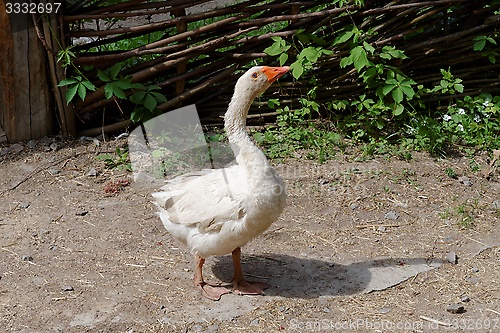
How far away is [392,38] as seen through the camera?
5633 millimetres

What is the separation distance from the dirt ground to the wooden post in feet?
0.67

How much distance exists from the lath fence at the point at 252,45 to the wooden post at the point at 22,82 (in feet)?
0.91

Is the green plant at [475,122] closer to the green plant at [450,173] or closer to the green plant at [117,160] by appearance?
the green plant at [450,173]

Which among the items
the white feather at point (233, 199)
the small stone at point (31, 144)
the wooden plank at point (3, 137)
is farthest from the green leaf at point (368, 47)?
the wooden plank at point (3, 137)

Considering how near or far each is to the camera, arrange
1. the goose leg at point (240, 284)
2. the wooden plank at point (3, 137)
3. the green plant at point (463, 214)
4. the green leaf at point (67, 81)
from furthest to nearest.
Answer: the wooden plank at point (3, 137)
the green leaf at point (67, 81)
the green plant at point (463, 214)
the goose leg at point (240, 284)

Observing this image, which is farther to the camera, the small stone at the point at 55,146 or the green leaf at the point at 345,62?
the small stone at the point at 55,146

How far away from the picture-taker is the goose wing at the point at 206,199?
3631mm

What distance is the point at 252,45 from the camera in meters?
5.76

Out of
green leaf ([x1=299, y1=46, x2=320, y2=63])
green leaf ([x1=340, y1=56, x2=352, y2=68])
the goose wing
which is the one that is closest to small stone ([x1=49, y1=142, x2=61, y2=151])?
the goose wing

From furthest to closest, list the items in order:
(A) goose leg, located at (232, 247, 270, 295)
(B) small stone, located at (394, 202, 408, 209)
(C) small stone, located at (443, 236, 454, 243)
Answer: (B) small stone, located at (394, 202, 408, 209) → (C) small stone, located at (443, 236, 454, 243) → (A) goose leg, located at (232, 247, 270, 295)

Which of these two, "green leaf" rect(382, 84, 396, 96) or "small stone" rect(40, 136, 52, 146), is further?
"small stone" rect(40, 136, 52, 146)

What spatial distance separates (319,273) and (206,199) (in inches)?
36.4

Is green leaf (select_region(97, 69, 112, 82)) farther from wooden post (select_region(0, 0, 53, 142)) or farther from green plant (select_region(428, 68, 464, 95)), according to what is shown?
green plant (select_region(428, 68, 464, 95))

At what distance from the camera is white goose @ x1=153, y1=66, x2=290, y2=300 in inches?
140
